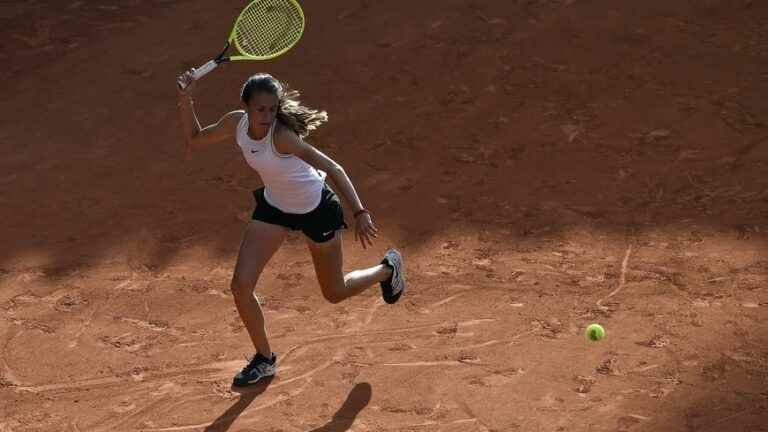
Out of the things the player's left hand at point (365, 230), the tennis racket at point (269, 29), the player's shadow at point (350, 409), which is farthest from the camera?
the tennis racket at point (269, 29)

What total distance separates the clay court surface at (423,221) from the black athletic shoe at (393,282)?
25 cm

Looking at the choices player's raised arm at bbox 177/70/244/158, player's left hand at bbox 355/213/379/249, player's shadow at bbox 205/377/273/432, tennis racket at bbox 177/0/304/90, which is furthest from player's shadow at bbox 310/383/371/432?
tennis racket at bbox 177/0/304/90

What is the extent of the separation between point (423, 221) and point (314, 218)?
2.53m

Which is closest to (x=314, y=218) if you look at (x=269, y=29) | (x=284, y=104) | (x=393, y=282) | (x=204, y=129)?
(x=284, y=104)

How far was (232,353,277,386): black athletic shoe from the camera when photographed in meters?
5.96

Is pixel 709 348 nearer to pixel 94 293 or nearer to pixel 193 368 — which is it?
pixel 193 368

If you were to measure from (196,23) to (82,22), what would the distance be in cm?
158

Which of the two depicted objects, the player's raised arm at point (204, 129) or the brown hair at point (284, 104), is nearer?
the brown hair at point (284, 104)

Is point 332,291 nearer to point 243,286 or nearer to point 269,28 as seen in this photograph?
point 243,286

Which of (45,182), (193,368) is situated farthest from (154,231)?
(193,368)

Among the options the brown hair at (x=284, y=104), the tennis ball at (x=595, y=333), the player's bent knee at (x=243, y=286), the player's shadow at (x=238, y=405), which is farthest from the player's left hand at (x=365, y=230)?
the tennis ball at (x=595, y=333)

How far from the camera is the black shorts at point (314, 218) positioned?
5770mm

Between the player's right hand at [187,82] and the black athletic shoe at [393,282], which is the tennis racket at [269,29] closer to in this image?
the player's right hand at [187,82]

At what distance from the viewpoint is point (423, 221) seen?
820 centimetres
